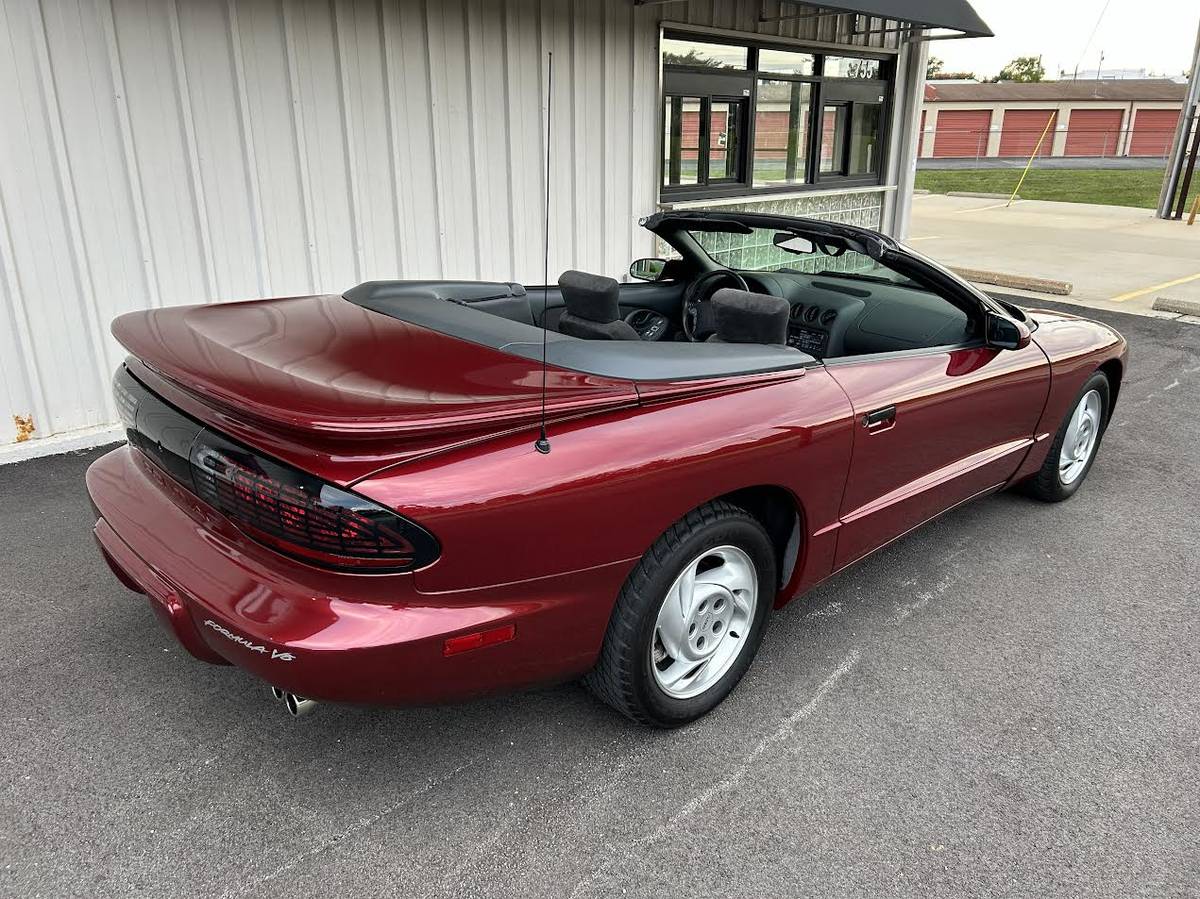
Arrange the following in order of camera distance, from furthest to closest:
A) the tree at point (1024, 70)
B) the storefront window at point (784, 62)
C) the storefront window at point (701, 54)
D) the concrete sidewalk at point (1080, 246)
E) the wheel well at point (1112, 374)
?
the tree at point (1024, 70) → the concrete sidewalk at point (1080, 246) → the storefront window at point (784, 62) → the storefront window at point (701, 54) → the wheel well at point (1112, 374)

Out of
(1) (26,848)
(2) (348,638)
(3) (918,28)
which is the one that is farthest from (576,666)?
(3) (918,28)

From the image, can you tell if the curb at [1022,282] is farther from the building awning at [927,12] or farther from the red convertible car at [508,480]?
the red convertible car at [508,480]

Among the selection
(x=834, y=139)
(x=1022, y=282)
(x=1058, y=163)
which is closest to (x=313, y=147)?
(x=834, y=139)

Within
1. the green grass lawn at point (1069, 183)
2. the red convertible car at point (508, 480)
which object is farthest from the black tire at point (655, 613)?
the green grass lawn at point (1069, 183)

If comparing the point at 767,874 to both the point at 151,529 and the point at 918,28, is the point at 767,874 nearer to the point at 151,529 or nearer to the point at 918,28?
the point at 151,529

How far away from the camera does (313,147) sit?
548 centimetres

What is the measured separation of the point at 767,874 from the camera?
Result: 2166 mm

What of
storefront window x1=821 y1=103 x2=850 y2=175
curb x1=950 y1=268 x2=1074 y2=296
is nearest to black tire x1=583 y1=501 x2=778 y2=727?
storefront window x1=821 y1=103 x2=850 y2=175

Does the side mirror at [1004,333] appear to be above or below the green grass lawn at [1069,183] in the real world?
above

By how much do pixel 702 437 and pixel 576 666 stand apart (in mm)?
707

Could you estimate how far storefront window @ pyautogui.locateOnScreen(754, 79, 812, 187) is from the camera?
9094 mm

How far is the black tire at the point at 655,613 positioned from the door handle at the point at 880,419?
1.80 feet

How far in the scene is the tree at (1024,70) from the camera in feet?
324

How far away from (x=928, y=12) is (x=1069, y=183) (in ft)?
86.6
